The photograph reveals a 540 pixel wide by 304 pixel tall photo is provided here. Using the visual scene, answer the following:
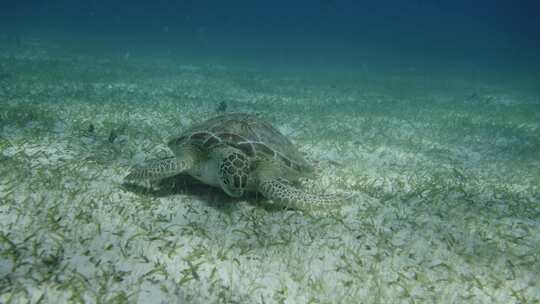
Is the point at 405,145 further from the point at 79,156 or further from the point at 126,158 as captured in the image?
the point at 79,156

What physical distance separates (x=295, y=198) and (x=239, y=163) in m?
0.97

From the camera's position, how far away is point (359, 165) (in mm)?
7617

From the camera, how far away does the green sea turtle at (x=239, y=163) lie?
14.8ft

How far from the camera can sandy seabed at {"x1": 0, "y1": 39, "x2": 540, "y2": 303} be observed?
126 inches

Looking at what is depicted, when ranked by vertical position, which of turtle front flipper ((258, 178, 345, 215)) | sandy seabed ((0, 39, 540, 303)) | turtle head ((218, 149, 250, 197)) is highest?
turtle head ((218, 149, 250, 197))

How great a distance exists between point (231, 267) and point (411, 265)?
225 cm

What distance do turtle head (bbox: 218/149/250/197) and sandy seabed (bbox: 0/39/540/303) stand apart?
39cm

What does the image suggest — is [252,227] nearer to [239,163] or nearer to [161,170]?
[239,163]

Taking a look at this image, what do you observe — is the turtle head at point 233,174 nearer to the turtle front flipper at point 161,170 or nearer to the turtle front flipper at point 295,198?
the turtle front flipper at point 295,198

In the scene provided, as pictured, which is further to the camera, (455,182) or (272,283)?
(455,182)

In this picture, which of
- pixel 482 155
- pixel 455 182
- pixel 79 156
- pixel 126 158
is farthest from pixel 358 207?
pixel 482 155

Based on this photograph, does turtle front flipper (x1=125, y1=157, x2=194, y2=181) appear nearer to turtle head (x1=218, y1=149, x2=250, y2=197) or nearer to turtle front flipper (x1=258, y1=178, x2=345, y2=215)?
turtle head (x1=218, y1=149, x2=250, y2=197)

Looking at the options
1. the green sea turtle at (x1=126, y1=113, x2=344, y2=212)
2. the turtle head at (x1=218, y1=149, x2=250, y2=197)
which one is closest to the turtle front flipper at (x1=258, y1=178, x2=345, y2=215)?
the green sea turtle at (x1=126, y1=113, x2=344, y2=212)

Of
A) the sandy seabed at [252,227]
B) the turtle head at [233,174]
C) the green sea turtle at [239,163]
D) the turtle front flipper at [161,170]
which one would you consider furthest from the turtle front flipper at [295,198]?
the turtle front flipper at [161,170]
